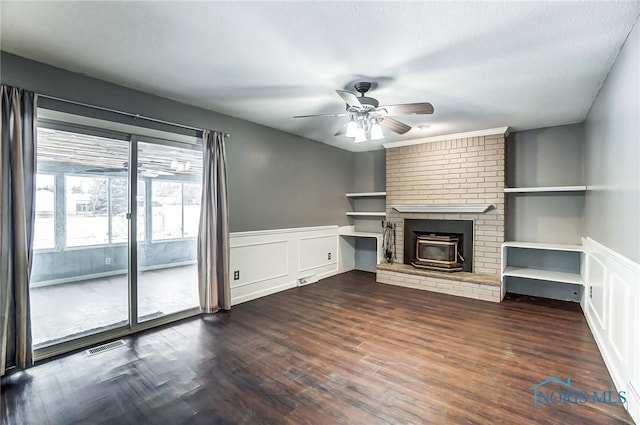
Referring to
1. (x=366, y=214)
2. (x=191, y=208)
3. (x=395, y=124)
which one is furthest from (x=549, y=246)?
(x=191, y=208)

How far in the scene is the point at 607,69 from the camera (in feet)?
8.51

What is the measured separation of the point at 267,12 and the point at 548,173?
15.2 ft

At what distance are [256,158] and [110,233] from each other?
2031 millimetres

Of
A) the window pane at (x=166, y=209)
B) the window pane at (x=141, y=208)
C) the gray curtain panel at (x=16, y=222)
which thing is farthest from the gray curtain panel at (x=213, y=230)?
the gray curtain panel at (x=16, y=222)

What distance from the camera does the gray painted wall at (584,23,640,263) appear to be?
1.94m

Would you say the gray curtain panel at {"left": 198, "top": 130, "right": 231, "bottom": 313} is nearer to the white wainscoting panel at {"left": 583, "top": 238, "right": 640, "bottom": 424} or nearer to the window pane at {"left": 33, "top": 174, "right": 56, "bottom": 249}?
the window pane at {"left": 33, "top": 174, "right": 56, "bottom": 249}

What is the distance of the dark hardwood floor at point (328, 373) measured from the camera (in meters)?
1.97

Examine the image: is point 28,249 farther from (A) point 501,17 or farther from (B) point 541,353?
(B) point 541,353

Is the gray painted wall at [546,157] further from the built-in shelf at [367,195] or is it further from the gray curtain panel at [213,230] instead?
the gray curtain panel at [213,230]

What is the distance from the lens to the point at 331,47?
2289mm

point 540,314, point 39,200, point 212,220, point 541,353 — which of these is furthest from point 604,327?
point 39,200

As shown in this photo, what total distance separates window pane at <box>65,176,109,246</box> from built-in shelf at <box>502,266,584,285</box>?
5.04 m

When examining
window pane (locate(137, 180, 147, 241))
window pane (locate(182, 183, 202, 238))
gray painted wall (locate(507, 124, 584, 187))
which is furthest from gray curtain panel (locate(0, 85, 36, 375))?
gray painted wall (locate(507, 124, 584, 187))

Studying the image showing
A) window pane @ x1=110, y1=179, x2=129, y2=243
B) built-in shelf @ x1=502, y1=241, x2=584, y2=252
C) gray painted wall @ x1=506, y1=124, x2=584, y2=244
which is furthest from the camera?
gray painted wall @ x1=506, y1=124, x2=584, y2=244
